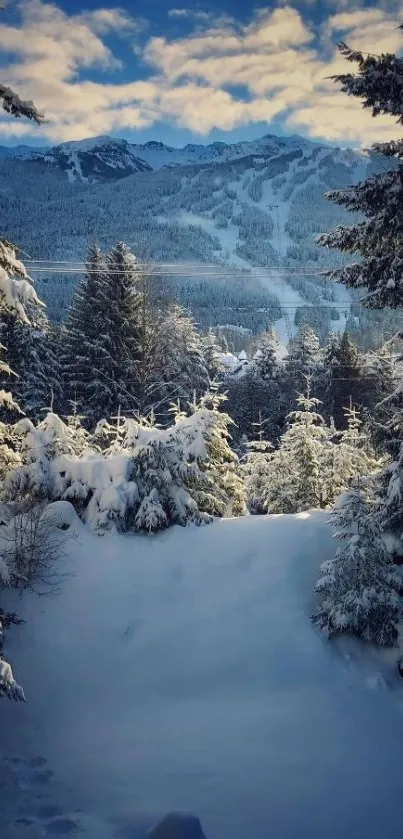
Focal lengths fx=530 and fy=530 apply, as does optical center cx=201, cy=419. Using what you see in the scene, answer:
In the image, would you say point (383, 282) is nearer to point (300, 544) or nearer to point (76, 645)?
point (300, 544)

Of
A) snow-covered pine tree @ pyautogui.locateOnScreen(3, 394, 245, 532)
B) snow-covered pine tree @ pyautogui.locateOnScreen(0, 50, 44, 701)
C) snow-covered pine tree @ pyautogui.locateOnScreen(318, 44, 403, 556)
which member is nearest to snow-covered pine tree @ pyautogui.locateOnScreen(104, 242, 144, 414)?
snow-covered pine tree @ pyautogui.locateOnScreen(3, 394, 245, 532)

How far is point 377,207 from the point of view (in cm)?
746

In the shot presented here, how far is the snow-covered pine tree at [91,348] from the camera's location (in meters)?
26.4

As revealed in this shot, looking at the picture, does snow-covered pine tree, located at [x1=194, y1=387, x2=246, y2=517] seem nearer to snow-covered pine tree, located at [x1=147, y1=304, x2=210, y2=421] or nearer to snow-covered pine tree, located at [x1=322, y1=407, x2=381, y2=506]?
snow-covered pine tree, located at [x1=322, y1=407, x2=381, y2=506]

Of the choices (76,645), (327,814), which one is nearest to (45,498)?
(76,645)

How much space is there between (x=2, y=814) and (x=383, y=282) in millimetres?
7850

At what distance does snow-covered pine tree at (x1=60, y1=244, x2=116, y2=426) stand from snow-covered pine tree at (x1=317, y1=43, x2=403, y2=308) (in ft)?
62.8

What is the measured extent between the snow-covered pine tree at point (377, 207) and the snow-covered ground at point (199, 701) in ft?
15.4

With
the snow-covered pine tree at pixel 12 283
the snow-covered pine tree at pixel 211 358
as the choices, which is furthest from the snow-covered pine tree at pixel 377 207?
the snow-covered pine tree at pixel 211 358

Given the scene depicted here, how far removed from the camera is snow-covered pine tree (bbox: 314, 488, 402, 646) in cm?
781

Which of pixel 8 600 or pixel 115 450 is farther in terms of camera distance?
pixel 115 450

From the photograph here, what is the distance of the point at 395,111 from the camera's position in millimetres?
7203

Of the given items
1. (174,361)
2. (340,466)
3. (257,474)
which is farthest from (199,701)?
(174,361)

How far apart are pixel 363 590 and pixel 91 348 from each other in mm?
21549
